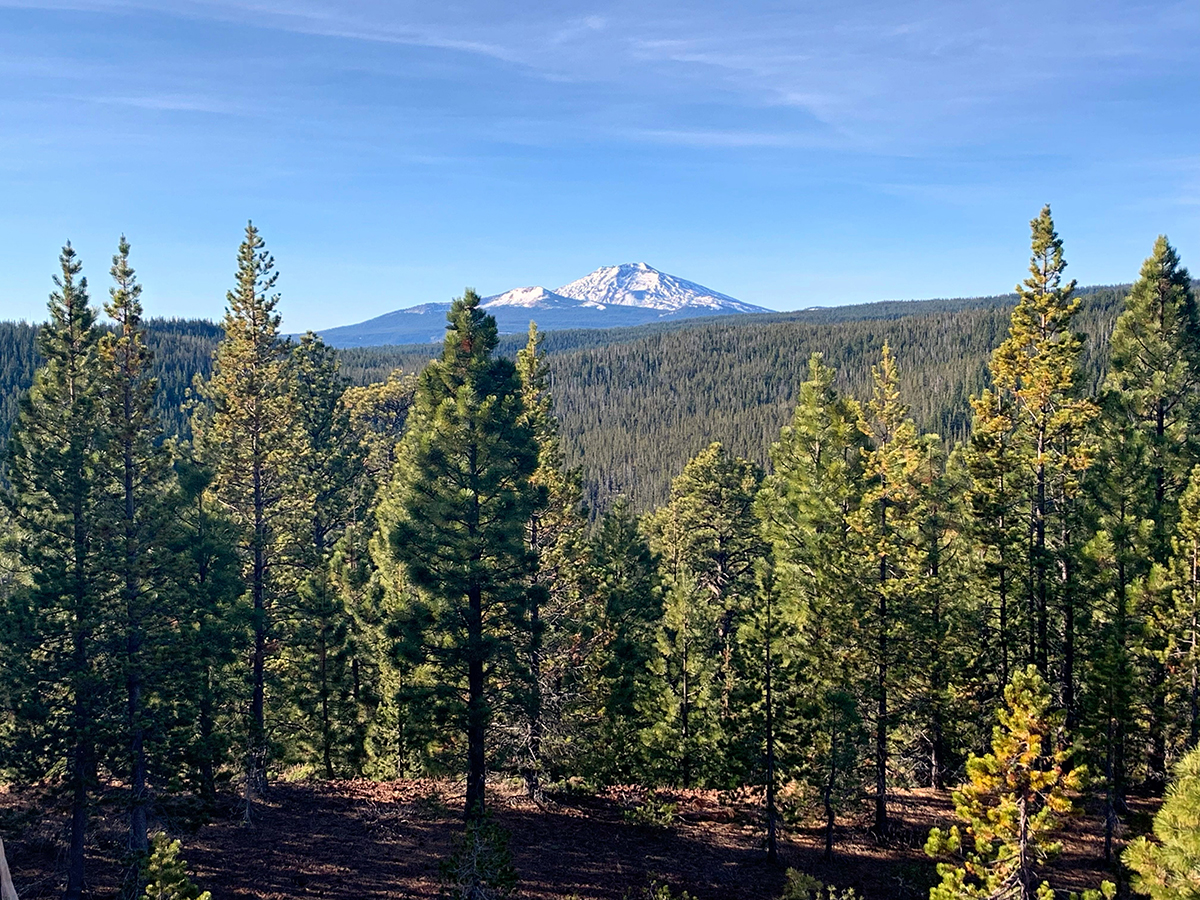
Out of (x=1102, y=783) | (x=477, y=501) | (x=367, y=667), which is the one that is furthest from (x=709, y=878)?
(x=367, y=667)

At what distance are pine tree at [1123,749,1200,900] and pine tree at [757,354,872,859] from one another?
34.4 ft

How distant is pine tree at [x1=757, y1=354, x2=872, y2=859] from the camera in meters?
21.9

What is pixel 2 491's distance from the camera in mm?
19938

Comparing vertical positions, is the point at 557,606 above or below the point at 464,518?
below

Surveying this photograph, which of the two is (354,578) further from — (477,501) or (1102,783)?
(1102,783)

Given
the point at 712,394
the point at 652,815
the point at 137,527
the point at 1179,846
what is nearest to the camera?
the point at 1179,846

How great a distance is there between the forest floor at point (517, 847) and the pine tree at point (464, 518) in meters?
2.57

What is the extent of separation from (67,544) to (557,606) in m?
12.9

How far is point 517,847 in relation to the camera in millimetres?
21938

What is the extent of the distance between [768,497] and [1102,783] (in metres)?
11.8

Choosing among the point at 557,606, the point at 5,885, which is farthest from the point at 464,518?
the point at 5,885

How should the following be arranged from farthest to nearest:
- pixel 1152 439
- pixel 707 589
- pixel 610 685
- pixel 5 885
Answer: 1. pixel 707 589
2. pixel 1152 439
3. pixel 610 685
4. pixel 5 885

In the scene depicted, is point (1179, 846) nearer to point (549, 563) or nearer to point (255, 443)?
point (549, 563)

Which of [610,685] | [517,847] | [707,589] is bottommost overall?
[517,847]
